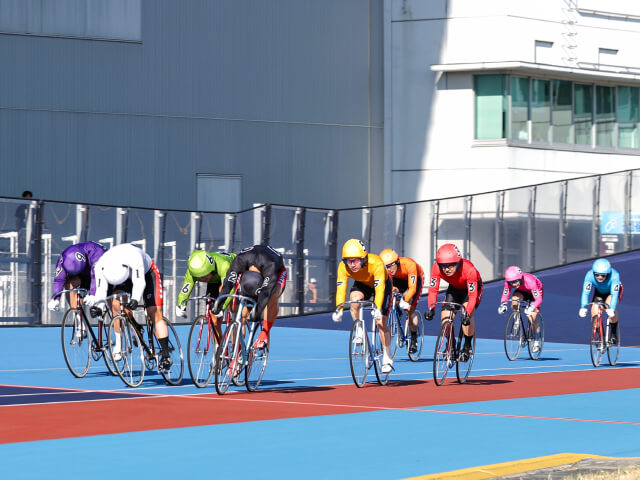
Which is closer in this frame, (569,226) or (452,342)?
(452,342)

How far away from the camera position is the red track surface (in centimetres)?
1077

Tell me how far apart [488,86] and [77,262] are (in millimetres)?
26682

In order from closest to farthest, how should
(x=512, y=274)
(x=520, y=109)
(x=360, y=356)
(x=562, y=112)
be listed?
(x=360, y=356) → (x=512, y=274) → (x=520, y=109) → (x=562, y=112)

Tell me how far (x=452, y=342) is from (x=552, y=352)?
28.4 ft

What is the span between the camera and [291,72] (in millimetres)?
39750

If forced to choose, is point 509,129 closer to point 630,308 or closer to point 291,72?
point 291,72

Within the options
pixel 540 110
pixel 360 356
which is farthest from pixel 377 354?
pixel 540 110

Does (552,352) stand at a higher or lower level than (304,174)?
lower

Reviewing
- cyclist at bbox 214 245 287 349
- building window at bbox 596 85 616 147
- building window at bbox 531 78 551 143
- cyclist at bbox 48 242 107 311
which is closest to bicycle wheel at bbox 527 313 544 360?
cyclist at bbox 48 242 107 311

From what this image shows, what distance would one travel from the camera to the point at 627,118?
4366 centimetres

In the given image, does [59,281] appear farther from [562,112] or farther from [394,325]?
[562,112]

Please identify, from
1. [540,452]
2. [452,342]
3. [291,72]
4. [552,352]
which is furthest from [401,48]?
[540,452]

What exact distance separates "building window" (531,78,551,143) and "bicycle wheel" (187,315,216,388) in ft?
93.0

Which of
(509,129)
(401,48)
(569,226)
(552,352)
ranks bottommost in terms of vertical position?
(552,352)
